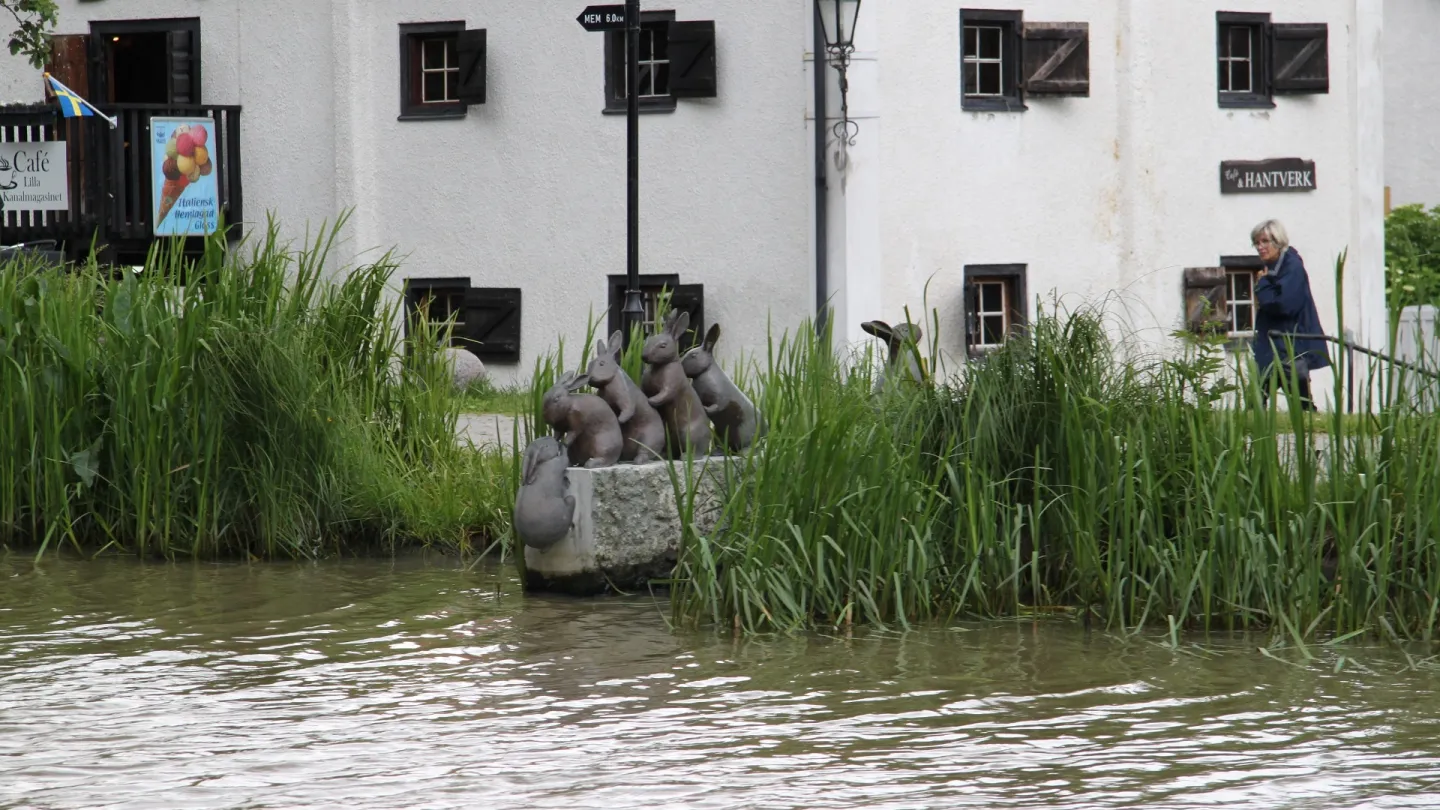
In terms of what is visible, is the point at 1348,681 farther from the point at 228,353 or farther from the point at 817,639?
the point at 228,353

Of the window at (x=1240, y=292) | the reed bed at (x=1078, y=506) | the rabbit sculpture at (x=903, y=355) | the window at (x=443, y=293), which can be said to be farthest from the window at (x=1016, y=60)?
the reed bed at (x=1078, y=506)

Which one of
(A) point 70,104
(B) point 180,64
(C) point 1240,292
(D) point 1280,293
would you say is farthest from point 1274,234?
(B) point 180,64

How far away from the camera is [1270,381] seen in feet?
24.7

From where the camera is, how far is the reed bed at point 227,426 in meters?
9.42

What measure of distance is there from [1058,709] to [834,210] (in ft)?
41.2

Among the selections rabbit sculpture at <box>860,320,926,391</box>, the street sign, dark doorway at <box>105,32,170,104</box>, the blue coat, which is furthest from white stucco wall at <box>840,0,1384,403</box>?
rabbit sculpture at <box>860,320,926,391</box>

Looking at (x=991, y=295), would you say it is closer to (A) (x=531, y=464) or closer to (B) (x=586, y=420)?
(B) (x=586, y=420)

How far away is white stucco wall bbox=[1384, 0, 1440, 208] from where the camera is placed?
3114 cm

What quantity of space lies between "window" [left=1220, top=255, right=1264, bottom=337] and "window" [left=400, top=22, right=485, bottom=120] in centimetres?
748

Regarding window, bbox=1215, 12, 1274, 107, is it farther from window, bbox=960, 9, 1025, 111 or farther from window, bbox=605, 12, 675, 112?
window, bbox=605, 12, 675, 112

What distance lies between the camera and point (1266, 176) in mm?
20344

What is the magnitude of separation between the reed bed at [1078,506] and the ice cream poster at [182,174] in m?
13.2

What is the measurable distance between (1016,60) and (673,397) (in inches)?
451

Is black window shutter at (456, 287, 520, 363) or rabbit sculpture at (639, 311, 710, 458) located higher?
black window shutter at (456, 287, 520, 363)
